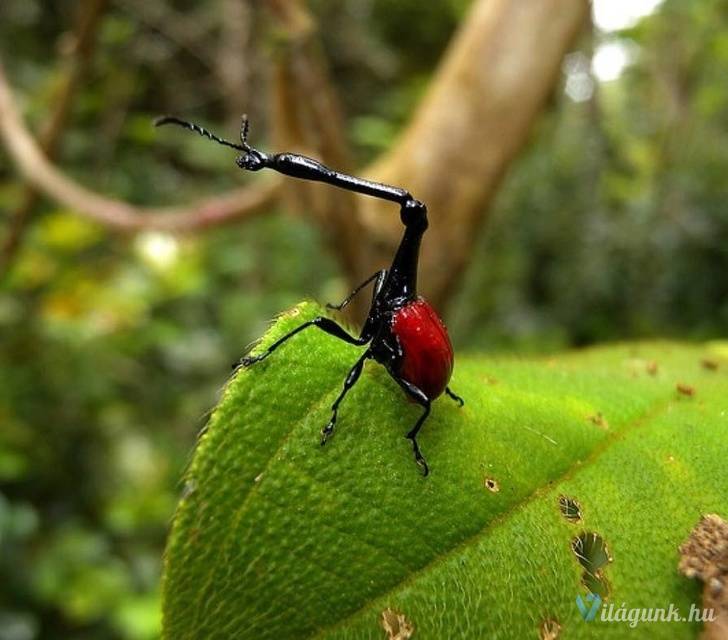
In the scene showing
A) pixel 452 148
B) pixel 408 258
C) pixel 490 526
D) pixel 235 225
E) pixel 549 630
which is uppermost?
pixel 235 225

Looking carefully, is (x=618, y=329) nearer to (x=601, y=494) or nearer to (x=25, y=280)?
(x=25, y=280)

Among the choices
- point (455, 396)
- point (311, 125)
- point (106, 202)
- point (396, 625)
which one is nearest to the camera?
point (396, 625)

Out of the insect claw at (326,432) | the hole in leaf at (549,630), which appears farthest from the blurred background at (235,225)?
the hole in leaf at (549,630)

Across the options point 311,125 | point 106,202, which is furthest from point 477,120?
point 106,202

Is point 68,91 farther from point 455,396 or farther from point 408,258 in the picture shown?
point 455,396

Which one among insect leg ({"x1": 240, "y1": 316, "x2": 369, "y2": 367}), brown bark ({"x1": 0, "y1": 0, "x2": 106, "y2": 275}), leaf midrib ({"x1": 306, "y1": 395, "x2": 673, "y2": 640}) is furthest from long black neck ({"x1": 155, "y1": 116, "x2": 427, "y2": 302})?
brown bark ({"x1": 0, "y1": 0, "x2": 106, "y2": 275})

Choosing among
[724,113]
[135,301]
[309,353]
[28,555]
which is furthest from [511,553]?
[724,113]
